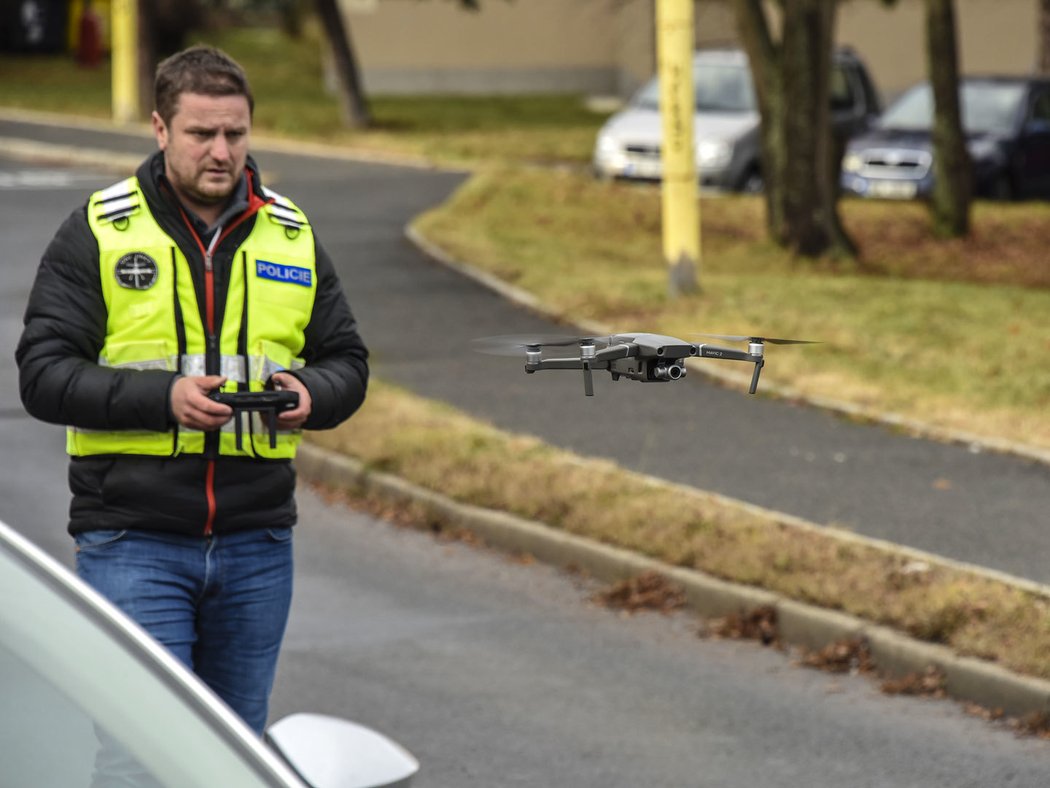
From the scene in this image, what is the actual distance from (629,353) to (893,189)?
860 inches

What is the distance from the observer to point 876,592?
7.51m

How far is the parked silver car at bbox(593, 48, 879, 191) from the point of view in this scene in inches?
979

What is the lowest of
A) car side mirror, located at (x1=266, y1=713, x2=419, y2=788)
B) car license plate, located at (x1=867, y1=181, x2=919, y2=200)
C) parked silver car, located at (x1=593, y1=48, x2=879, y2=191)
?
car license plate, located at (x1=867, y1=181, x2=919, y2=200)

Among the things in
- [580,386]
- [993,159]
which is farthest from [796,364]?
[993,159]

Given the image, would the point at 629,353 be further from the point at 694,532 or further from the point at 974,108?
the point at 974,108

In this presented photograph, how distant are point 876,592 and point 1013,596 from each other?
50cm

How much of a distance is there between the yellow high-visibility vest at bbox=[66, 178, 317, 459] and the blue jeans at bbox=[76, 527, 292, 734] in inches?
7.7

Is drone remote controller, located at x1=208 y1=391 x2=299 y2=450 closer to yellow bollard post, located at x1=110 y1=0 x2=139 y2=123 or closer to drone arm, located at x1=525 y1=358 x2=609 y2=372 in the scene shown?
drone arm, located at x1=525 y1=358 x2=609 y2=372

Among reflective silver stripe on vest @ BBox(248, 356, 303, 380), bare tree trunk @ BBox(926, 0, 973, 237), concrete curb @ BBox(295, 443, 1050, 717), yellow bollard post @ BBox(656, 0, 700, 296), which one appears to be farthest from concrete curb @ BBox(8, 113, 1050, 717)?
bare tree trunk @ BBox(926, 0, 973, 237)

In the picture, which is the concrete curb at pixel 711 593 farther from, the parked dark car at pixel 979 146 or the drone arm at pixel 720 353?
the parked dark car at pixel 979 146

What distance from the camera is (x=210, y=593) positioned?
4172 millimetres

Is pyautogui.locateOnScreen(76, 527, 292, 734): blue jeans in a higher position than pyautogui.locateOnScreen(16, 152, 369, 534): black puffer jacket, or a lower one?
lower

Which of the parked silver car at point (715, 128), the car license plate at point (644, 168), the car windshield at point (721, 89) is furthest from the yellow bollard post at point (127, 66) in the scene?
the car license plate at point (644, 168)

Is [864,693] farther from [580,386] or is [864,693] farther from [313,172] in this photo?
[313,172]
